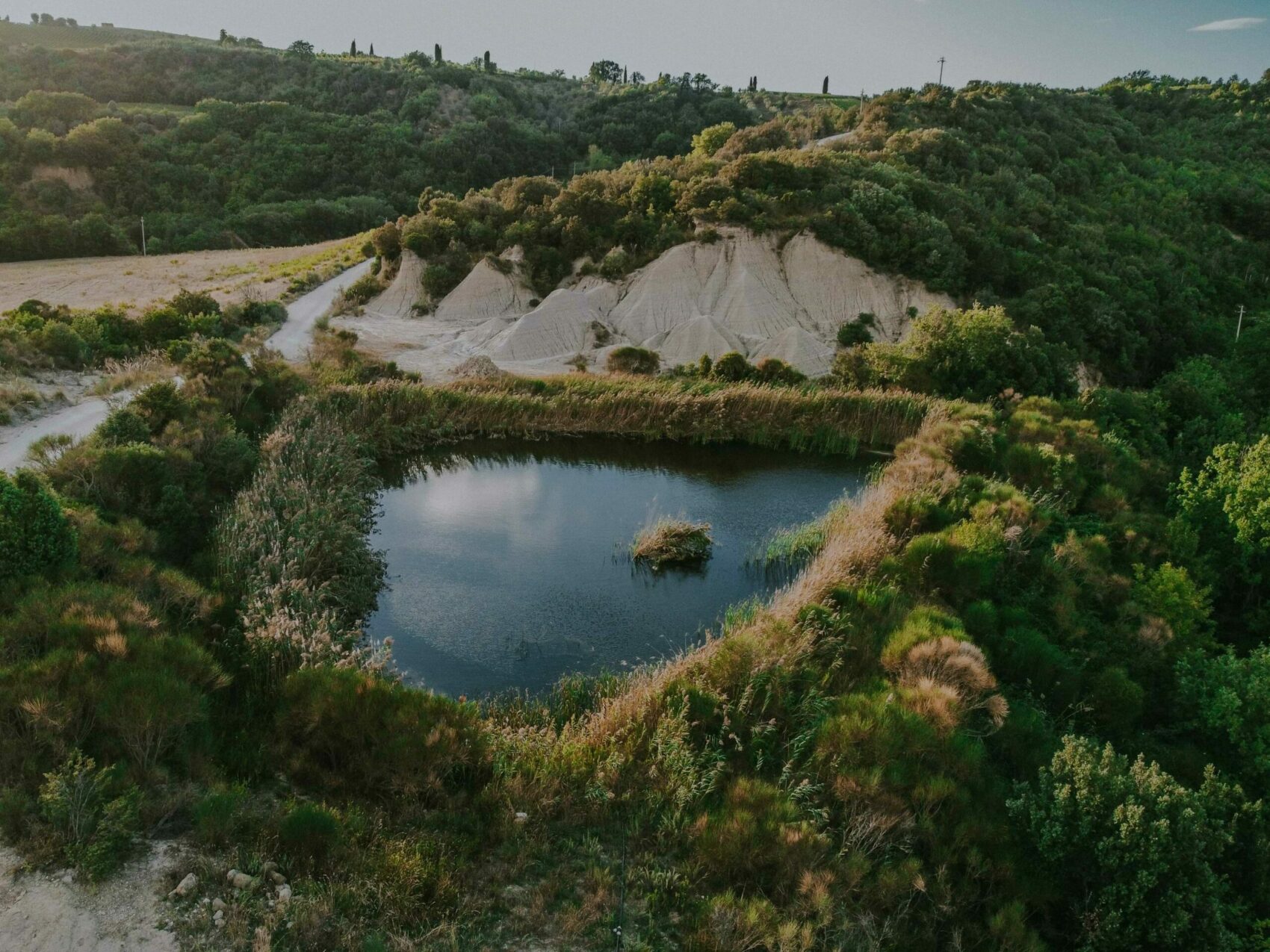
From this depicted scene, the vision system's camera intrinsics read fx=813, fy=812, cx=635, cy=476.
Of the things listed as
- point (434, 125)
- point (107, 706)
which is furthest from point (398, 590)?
point (434, 125)

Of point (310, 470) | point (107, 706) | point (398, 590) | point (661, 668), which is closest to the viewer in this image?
point (107, 706)

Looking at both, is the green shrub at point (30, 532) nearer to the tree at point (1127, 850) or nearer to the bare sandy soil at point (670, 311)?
the tree at point (1127, 850)

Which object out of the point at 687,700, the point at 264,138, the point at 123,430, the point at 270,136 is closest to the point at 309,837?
the point at 687,700

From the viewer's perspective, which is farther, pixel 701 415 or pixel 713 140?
pixel 713 140

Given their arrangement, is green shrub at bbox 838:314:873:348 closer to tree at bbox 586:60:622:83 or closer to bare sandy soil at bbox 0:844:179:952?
bare sandy soil at bbox 0:844:179:952

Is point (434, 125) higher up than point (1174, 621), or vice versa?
point (434, 125)

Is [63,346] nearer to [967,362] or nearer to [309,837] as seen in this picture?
[309,837]

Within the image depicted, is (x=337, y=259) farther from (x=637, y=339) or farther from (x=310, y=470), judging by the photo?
(x=310, y=470)
